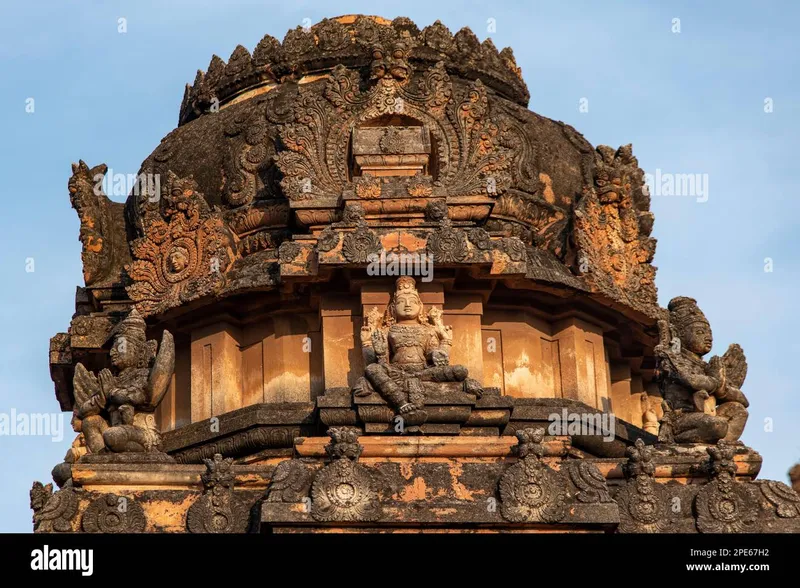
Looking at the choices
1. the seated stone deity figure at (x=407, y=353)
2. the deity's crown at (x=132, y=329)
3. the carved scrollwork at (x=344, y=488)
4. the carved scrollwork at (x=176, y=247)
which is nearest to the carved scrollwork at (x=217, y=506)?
the carved scrollwork at (x=344, y=488)

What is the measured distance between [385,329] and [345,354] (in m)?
1.21

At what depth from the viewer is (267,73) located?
3562 centimetres

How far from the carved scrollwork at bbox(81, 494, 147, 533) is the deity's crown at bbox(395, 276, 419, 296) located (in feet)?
16.4

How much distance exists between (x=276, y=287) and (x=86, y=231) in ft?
13.7

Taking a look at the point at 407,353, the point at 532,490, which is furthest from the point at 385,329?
the point at 532,490

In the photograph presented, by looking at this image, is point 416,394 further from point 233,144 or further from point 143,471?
point 233,144

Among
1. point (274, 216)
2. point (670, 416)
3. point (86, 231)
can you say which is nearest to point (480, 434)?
point (670, 416)

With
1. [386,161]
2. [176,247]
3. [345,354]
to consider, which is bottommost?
[345,354]

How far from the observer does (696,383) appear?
98.7 feet

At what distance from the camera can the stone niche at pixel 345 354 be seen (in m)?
30.9

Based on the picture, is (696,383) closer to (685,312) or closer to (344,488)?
(685,312)

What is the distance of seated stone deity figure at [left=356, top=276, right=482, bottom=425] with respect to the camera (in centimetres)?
2855

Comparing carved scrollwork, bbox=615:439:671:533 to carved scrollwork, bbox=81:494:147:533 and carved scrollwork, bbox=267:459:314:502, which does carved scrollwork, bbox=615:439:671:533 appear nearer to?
carved scrollwork, bbox=267:459:314:502

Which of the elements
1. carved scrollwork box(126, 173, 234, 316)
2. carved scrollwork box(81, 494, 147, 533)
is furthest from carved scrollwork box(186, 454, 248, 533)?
carved scrollwork box(126, 173, 234, 316)
